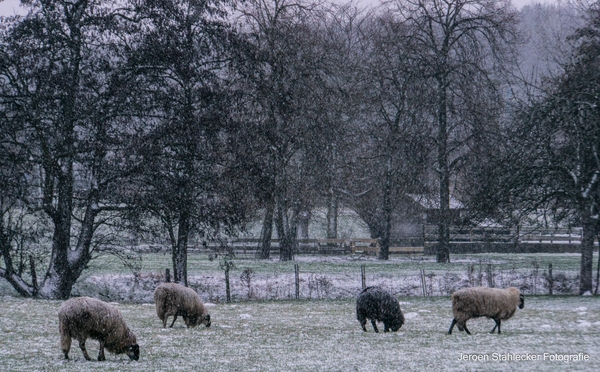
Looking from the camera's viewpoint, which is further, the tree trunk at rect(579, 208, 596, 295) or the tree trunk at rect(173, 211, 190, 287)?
the tree trunk at rect(579, 208, 596, 295)

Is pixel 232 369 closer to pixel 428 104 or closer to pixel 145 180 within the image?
pixel 145 180

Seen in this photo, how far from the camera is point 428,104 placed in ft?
142

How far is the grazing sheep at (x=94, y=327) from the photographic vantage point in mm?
13695

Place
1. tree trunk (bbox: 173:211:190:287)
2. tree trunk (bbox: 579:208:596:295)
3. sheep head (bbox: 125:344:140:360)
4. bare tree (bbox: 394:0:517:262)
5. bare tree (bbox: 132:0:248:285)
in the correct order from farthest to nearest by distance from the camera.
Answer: bare tree (bbox: 394:0:517:262), tree trunk (bbox: 579:208:596:295), tree trunk (bbox: 173:211:190:287), bare tree (bbox: 132:0:248:285), sheep head (bbox: 125:344:140:360)

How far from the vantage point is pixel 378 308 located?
19.3m

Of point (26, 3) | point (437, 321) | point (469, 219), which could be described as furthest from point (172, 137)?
point (469, 219)

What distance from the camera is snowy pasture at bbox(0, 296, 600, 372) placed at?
13.3 meters

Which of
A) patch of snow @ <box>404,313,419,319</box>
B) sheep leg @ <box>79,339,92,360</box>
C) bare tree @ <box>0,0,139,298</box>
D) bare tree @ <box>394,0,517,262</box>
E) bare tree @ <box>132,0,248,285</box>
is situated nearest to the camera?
sheep leg @ <box>79,339,92,360</box>

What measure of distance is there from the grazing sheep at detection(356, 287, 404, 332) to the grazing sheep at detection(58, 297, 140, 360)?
284 inches

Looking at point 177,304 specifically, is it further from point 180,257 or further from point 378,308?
point 180,257

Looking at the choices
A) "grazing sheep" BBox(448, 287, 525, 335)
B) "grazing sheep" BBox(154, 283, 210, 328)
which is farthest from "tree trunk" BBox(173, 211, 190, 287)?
"grazing sheep" BBox(448, 287, 525, 335)

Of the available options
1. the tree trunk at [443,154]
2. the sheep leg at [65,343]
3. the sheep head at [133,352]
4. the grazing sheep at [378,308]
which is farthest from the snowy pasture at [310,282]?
the sheep leg at [65,343]

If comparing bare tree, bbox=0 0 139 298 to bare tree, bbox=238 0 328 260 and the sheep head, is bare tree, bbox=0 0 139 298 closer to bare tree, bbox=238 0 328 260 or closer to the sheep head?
bare tree, bbox=238 0 328 260

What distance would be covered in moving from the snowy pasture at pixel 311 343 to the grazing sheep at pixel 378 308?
0.46 metres
